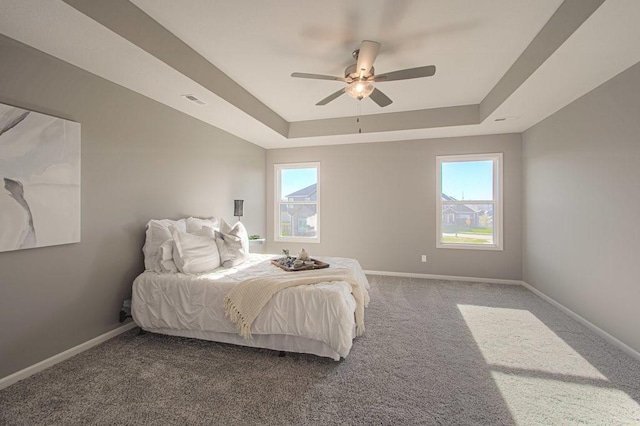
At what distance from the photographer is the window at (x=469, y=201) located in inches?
193

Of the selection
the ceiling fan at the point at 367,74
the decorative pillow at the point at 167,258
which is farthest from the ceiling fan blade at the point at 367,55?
the decorative pillow at the point at 167,258

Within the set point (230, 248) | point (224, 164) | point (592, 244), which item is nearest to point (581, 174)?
point (592, 244)

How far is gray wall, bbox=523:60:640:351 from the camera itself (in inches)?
100

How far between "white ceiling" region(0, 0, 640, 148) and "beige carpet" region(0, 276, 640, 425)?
2549 mm

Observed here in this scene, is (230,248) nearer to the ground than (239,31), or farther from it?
nearer to the ground

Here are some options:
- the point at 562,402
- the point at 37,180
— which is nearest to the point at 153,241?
the point at 37,180

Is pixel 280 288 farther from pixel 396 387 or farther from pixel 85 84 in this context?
pixel 85 84

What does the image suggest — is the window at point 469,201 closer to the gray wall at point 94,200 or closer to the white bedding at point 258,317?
the white bedding at point 258,317

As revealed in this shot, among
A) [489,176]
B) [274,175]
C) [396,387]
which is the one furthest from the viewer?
[274,175]

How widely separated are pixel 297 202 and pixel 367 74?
3589mm

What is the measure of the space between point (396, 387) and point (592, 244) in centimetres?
272

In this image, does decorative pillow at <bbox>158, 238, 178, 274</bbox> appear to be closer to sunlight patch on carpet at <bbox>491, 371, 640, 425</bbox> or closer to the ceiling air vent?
the ceiling air vent

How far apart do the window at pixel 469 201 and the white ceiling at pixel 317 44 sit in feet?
3.99

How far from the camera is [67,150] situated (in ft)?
7.96
